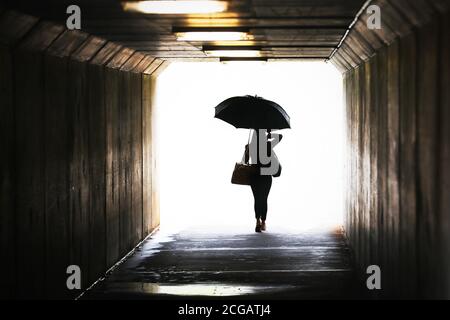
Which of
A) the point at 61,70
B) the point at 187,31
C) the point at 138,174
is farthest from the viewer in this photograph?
the point at 138,174

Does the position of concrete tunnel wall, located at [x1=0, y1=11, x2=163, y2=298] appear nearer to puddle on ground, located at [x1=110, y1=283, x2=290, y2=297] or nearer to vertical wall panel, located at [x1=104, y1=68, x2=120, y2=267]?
vertical wall panel, located at [x1=104, y1=68, x2=120, y2=267]

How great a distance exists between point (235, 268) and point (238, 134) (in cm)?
1896

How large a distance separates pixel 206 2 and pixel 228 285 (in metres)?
3.88

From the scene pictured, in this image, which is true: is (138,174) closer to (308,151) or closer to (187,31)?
(187,31)

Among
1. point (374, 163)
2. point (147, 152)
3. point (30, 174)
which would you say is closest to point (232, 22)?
point (374, 163)

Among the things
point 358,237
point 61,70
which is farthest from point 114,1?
point 358,237

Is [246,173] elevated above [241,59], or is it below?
below

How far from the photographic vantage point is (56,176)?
7297mm

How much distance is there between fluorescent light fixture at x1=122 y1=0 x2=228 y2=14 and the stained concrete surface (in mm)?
3266

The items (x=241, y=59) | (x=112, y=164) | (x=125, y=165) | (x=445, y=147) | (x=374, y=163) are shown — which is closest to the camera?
(x=445, y=147)

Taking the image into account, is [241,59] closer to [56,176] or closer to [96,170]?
[96,170]

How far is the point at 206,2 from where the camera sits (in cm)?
616

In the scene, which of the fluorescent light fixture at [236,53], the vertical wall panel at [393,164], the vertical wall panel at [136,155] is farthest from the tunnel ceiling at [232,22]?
the vertical wall panel at [136,155]

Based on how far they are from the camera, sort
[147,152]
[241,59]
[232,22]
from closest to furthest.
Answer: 1. [232,22]
2. [241,59]
3. [147,152]
